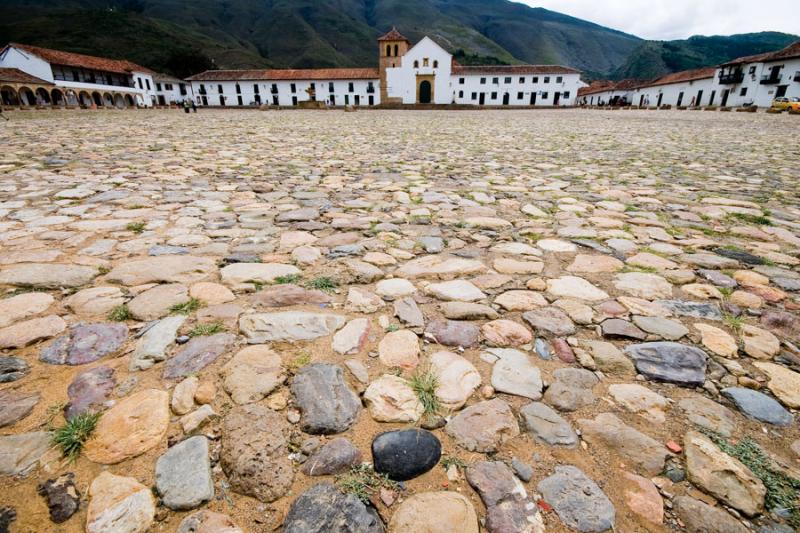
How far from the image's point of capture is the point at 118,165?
5164 mm

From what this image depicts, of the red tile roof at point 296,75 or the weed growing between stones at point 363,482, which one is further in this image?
the red tile roof at point 296,75

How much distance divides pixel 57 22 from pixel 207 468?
364 feet

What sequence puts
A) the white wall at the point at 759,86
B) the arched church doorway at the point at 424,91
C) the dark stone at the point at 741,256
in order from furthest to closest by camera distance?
the arched church doorway at the point at 424,91 → the white wall at the point at 759,86 → the dark stone at the point at 741,256

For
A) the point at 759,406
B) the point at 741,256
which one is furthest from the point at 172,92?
the point at 759,406

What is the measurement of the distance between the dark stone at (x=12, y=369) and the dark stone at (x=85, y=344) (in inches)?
2.2

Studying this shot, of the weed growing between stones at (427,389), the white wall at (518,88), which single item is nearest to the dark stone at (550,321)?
the weed growing between stones at (427,389)

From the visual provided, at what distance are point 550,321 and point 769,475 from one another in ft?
2.83

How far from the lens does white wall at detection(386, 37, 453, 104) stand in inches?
1827

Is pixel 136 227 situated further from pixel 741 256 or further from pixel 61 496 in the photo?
pixel 741 256

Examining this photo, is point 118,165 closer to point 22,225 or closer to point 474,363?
point 22,225

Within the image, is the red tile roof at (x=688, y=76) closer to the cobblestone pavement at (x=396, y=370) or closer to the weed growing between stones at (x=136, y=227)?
the cobblestone pavement at (x=396, y=370)

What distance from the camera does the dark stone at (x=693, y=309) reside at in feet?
6.09

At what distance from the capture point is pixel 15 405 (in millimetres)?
1224

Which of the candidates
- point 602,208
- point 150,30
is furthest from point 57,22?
point 602,208
